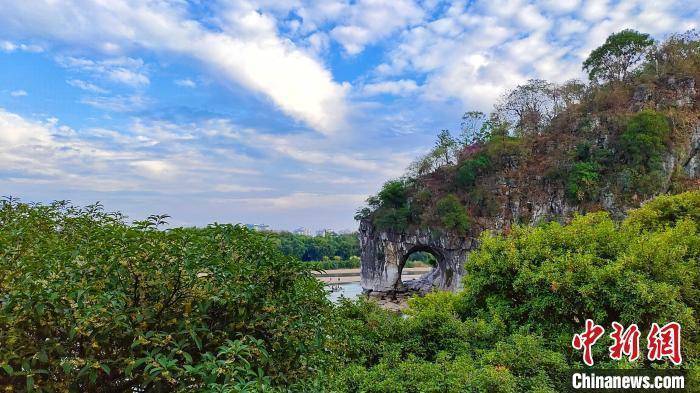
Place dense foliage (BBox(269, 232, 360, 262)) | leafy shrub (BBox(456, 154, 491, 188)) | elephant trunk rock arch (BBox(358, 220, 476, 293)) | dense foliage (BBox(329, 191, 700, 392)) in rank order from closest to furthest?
dense foliage (BBox(329, 191, 700, 392)), elephant trunk rock arch (BBox(358, 220, 476, 293)), leafy shrub (BBox(456, 154, 491, 188)), dense foliage (BBox(269, 232, 360, 262))

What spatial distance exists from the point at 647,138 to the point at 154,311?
23.9 meters

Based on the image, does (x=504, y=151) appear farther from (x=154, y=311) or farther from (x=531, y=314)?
(x=154, y=311)

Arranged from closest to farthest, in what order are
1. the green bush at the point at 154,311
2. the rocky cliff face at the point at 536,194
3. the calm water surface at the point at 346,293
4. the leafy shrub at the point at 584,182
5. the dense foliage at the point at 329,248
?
the green bush at the point at 154,311 → the calm water surface at the point at 346,293 → the rocky cliff face at the point at 536,194 → the leafy shrub at the point at 584,182 → the dense foliage at the point at 329,248

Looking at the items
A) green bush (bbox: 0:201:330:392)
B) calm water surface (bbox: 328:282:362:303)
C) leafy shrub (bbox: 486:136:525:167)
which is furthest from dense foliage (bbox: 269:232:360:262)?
green bush (bbox: 0:201:330:392)

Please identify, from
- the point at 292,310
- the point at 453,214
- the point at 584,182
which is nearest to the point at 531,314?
the point at 292,310

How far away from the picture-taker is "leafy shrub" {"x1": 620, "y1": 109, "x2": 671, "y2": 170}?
20281 millimetres

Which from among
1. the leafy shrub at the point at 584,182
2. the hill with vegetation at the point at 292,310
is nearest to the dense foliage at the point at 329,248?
the leafy shrub at the point at 584,182

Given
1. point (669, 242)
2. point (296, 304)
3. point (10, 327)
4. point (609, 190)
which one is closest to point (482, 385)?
point (296, 304)

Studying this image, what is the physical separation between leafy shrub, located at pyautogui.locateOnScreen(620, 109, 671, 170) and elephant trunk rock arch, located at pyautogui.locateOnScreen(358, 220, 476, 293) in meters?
9.22

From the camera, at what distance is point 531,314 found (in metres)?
5.51

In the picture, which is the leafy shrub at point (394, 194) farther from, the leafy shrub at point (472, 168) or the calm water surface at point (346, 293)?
the calm water surface at point (346, 293)

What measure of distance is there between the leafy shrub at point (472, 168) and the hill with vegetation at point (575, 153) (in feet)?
0.20

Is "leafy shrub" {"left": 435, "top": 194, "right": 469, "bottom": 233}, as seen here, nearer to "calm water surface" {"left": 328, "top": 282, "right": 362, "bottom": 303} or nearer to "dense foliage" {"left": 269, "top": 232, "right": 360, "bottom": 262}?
"calm water surface" {"left": 328, "top": 282, "right": 362, "bottom": 303}

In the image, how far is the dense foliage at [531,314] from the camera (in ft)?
13.1
